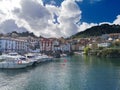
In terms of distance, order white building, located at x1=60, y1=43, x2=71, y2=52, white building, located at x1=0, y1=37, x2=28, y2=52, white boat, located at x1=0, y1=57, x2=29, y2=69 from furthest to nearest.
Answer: white building, located at x1=60, y1=43, x2=71, y2=52
white building, located at x1=0, y1=37, x2=28, y2=52
white boat, located at x1=0, y1=57, x2=29, y2=69

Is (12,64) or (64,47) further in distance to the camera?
(64,47)

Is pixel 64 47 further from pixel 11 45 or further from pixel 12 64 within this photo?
pixel 12 64

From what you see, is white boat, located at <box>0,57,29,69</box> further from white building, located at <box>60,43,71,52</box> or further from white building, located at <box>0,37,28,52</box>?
white building, located at <box>60,43,71,52</box>

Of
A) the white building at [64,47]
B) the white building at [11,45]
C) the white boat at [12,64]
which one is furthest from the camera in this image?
the white building at [64,47]

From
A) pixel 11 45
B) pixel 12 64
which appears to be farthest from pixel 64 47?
pixel 12 64

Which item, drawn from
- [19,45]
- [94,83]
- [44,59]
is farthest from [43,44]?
[94,83]

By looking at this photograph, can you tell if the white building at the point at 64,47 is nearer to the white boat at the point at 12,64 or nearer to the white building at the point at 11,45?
the white building at the point at 11,45

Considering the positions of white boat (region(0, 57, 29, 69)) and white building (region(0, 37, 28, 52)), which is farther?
white building (region(0, 37, 28, 52))

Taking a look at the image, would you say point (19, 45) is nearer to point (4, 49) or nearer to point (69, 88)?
point (4, 49)

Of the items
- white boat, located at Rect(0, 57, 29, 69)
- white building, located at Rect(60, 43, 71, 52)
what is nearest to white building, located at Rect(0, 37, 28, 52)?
white building, located at Rect(60, 43, 71, 52)

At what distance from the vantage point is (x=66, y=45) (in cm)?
17712

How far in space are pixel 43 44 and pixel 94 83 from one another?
327 feet

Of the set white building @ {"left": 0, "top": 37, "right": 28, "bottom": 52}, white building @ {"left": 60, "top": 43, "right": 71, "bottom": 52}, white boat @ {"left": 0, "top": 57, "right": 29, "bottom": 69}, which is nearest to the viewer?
white boat @ {"left": 0, "top": 57, "right": 29, "bottom": 69}

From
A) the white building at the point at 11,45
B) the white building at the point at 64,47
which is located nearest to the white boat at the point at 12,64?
the white building at the point at 11,45
